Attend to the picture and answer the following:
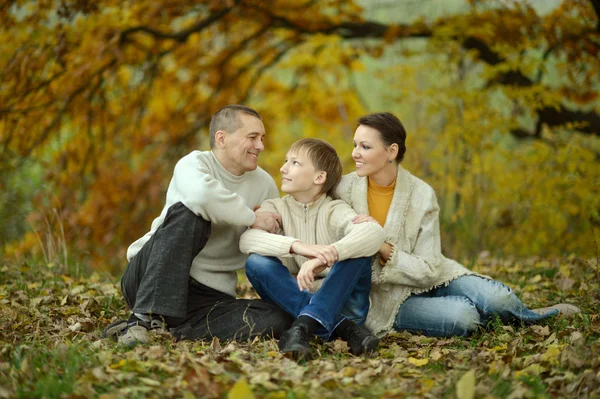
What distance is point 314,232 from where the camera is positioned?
368 cm

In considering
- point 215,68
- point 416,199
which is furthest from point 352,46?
point 416,199

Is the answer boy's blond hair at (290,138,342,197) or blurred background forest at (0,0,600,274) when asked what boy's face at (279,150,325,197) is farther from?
blurred background forest at (0,0,600,274)

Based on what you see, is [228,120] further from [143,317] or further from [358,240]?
[143,317]

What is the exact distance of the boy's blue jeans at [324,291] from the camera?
3332 mm

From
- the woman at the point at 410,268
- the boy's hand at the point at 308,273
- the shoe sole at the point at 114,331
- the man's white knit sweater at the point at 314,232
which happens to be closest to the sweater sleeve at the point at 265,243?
the man's white knit sweater at the point at 314,232

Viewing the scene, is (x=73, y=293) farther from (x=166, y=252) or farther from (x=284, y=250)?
(x=284, y=250)

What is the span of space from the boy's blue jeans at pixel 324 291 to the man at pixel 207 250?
114 mm

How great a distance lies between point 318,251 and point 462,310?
889 mm

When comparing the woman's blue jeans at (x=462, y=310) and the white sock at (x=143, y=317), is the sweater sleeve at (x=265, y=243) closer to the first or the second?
the white sock at (x=143, y=317)

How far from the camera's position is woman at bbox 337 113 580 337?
3625 millimetres

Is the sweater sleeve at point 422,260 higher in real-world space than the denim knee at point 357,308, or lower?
higher

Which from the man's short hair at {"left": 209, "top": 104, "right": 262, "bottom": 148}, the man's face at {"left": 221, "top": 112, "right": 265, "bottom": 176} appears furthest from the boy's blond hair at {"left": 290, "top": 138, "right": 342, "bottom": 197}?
the man's short hair at {"left": 209, "top": 104, "right": 262, "bottom": 148}

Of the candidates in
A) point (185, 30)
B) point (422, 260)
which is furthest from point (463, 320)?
point (185, 30)

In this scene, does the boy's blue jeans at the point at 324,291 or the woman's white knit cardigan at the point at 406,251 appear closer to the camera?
the boy's blue jeans at the point at 324,291
